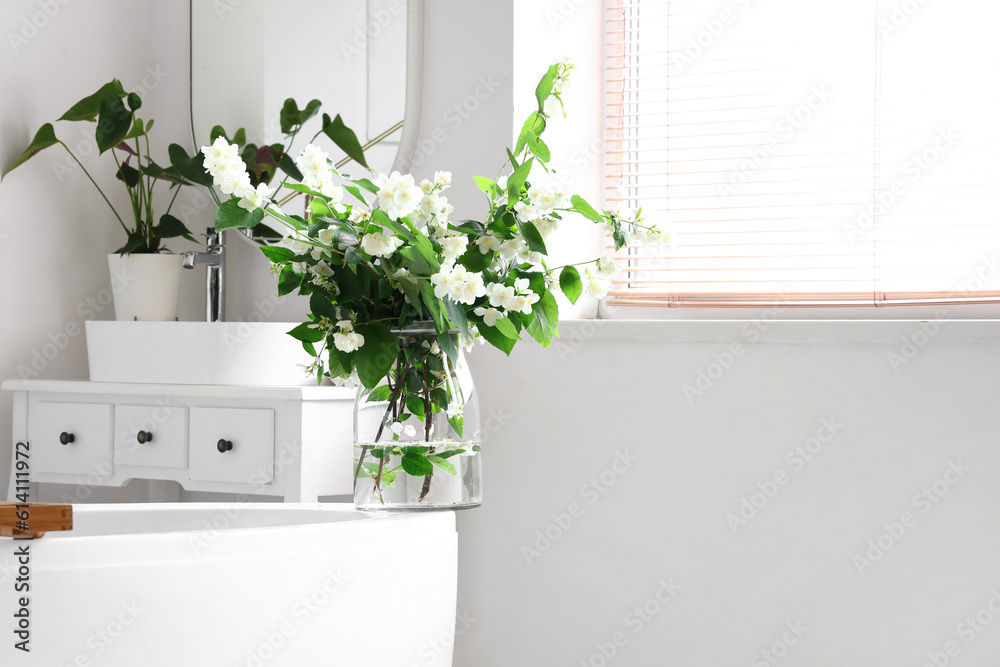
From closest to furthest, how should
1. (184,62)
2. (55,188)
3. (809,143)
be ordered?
(809,143) < (55,188) < (184,62)

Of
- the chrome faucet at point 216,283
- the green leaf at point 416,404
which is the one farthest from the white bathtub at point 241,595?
the chrome faucet at point 216,283

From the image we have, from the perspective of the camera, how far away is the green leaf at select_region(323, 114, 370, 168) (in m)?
1.76

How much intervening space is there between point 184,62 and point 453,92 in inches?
27.5

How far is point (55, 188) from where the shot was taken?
1.85 m

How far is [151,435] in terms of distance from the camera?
158cm

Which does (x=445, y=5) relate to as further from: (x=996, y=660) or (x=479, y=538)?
(x=996, y=660)

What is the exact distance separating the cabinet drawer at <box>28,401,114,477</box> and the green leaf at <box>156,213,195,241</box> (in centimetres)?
38

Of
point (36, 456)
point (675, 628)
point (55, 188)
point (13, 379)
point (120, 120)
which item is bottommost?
point (675, 628)

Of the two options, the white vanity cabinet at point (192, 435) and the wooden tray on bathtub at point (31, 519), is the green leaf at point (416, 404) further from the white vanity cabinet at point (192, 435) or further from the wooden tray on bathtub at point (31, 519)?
the white vanity cabinet at point (192, 435)

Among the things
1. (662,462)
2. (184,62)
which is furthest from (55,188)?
(662,462)

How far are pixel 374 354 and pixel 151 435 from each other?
790 millimetres

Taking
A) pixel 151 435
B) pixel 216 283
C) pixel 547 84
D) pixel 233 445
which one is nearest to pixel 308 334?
pixel 547 84

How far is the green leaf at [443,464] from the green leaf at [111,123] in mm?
1093

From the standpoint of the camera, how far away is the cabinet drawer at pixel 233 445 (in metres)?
1.49
